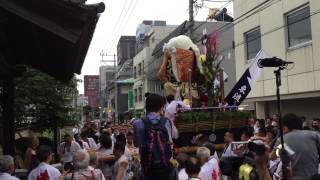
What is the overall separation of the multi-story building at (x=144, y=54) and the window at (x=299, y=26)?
1197 inches

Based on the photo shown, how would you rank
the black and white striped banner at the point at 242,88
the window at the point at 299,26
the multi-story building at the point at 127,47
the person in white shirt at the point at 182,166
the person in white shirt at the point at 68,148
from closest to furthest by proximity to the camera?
1. the person in white shirt at the point at 182,166
2. the black and white striped banner at the point at 242,88
3. the person in white shirt at the point at 68,148
4. the window at the point at 299,26
5. the multi-story building at the point at 127,47

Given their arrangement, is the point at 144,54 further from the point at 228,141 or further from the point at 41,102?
the point at 228,141

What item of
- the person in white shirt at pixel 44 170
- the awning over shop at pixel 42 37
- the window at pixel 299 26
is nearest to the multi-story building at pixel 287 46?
the window at pixel 299 26

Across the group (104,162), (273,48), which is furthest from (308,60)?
(104,162)

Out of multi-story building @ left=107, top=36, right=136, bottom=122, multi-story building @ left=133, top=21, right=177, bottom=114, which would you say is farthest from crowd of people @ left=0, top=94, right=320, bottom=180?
multi-story building @ left=107, top=36, right=136, bottom=122

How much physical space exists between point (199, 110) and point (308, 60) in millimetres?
11116

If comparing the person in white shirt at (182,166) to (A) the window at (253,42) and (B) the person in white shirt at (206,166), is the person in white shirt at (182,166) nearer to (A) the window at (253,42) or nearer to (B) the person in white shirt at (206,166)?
(B) the person in white shirt at (206,166)

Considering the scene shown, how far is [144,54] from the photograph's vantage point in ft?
172

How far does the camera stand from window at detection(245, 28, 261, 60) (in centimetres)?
2159

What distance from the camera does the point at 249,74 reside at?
320 inches

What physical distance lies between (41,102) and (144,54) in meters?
39.5

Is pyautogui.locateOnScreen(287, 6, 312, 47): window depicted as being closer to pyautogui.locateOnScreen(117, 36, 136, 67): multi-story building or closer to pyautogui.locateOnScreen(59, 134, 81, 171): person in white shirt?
pyautogui.locateOnScreen(59, 134, 81, 171): person in white shirt

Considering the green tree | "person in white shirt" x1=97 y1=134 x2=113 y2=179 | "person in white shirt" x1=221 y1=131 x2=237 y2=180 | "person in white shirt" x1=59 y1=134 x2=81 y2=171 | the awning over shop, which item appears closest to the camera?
the awning over shop

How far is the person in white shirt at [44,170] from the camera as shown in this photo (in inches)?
238
